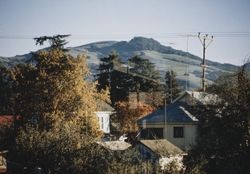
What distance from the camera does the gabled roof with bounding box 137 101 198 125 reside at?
3550 cm

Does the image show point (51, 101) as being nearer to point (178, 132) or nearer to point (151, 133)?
point (151, 133)

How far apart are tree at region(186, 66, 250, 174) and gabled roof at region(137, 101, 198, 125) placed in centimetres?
1045

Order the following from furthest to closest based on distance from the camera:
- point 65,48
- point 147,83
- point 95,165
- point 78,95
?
point 147,83 → point 65,48 → point 78,95 → point 95,165

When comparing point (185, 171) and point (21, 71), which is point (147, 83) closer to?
point (21, 71)

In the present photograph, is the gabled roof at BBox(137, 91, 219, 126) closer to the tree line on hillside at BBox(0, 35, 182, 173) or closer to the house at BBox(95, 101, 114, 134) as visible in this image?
the tree line on hillside at BBox(0, 35, 182, 173)

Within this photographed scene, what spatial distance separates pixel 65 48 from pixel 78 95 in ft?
101

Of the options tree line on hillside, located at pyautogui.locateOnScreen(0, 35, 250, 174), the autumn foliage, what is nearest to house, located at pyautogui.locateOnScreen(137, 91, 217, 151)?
tree line on hillside, located at pyautogui.locateOnScreen(0, 35, 250, 174)

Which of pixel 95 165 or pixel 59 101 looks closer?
pixel 95 165

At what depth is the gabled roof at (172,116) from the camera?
116 feet

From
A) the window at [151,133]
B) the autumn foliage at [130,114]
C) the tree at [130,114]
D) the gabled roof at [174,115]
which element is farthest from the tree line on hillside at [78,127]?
the window at [151,133]

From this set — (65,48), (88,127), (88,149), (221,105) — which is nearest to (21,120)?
(88,127)

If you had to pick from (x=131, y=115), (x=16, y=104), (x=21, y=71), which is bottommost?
(x=131, y=115)

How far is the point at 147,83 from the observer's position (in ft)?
236

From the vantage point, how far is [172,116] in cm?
3622
